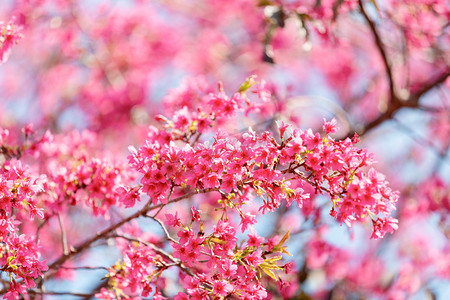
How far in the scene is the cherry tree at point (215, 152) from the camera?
7.20 ft

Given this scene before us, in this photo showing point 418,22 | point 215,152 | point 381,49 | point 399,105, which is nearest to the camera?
point 215,152

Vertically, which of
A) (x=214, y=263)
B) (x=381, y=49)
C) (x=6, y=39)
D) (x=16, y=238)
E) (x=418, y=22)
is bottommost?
(x=418, y=22)

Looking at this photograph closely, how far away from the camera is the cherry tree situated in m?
2.19

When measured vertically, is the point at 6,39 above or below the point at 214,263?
above

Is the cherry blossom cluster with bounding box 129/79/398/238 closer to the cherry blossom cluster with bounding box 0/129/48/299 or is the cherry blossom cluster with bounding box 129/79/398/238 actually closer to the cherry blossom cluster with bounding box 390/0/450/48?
the cherry blossom cluster with bounding box 0/129/48/299

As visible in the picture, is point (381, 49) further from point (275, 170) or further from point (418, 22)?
point (275, 170)

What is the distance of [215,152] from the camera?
2.18 meters

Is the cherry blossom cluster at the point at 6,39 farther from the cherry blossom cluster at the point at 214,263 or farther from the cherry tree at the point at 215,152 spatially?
the cherry blossom cluster at the point at 214,263

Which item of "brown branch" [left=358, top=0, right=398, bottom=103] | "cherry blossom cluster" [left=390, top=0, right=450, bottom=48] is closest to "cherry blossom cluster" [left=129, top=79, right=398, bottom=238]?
"brown branch" [left=358, top=0, right=398, bottom=103]

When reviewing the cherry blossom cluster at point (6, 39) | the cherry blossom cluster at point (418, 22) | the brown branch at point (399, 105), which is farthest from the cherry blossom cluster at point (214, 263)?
the cherry blossom cluster at point (418, 22)

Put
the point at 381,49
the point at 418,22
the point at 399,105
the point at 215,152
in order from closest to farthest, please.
Result: 1. the point at 215,152
2. the point at 381,49
3. the point at 399,105
4. the point at 418,22

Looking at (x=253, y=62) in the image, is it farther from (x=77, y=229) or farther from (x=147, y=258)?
(x=147, y=258)

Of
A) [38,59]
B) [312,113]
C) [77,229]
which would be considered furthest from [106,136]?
[312,113]

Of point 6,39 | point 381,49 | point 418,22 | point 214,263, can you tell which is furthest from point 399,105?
point 6,39
